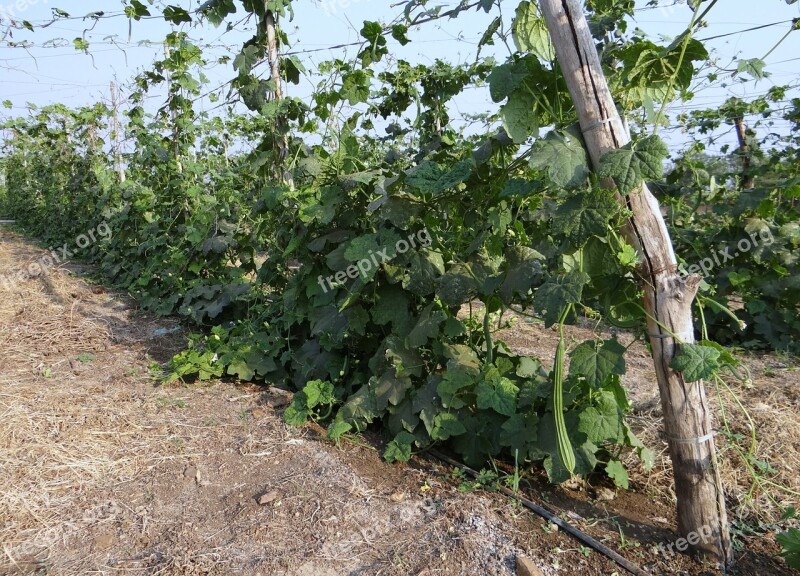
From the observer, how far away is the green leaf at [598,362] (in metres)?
1.87

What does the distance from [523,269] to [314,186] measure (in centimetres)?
150

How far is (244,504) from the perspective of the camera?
2248 millimetres

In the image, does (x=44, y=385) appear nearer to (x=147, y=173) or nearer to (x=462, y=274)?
(x=462, y=274)

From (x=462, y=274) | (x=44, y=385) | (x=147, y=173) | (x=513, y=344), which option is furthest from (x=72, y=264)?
(x=462, y=274)

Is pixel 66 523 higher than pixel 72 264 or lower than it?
lower

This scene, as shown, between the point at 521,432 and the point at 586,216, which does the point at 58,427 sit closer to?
the point at 521,432

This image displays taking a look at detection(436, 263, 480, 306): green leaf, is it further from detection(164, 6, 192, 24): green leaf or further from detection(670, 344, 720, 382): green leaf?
detection(164, 6, 192, 24): green leaf

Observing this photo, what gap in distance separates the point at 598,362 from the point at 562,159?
2.25ft

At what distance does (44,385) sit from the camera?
3.30 m

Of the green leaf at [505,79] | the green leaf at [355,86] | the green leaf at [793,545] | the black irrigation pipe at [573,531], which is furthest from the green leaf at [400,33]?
the green leaf at [793,545]

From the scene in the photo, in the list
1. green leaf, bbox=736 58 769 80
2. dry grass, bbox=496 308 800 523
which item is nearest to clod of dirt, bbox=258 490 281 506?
dry grass, bbox=496 308 800 523

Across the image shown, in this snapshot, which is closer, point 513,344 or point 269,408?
point 269,408

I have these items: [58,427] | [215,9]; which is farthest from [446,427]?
[215,9]

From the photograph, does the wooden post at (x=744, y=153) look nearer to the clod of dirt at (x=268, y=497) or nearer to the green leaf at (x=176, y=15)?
the clod of dirt at (x=268, y=497)
